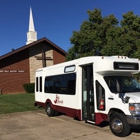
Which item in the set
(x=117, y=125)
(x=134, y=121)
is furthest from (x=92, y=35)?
(x=134, y=121)

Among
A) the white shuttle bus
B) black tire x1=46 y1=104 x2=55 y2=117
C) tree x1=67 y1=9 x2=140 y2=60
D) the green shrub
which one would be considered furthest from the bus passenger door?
the green shrub

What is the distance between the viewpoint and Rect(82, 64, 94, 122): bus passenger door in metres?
8.32

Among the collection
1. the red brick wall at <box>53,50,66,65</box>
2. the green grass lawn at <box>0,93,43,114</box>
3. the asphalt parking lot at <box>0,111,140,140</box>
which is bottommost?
the asphalt parking lot at <box>0,111,140,140</box>

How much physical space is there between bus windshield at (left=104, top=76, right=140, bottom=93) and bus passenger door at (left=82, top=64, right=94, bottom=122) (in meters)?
0.79

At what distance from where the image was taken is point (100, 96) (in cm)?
782

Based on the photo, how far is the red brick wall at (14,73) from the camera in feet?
97.2

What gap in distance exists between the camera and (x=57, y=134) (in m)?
7.81

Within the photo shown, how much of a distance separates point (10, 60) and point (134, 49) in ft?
53.9

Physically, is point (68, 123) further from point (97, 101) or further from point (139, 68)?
point (139, 68)

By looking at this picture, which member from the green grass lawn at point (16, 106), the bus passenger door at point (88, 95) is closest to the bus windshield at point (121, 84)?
the bus passenger door at point (88, 95)

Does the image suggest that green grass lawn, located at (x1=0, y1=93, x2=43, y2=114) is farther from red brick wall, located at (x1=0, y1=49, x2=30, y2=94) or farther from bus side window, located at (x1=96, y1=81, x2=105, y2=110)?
red brick wall, located at (x1=0, y1=49, x2=30, y2=94)

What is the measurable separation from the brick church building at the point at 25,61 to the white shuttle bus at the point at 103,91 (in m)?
20.7

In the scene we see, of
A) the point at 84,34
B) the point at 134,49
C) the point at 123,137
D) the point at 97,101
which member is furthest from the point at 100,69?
the point at 84,34

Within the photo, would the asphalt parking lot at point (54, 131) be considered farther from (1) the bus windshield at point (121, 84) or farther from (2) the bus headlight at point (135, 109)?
(1) the bus windshield at point (121, 84)
